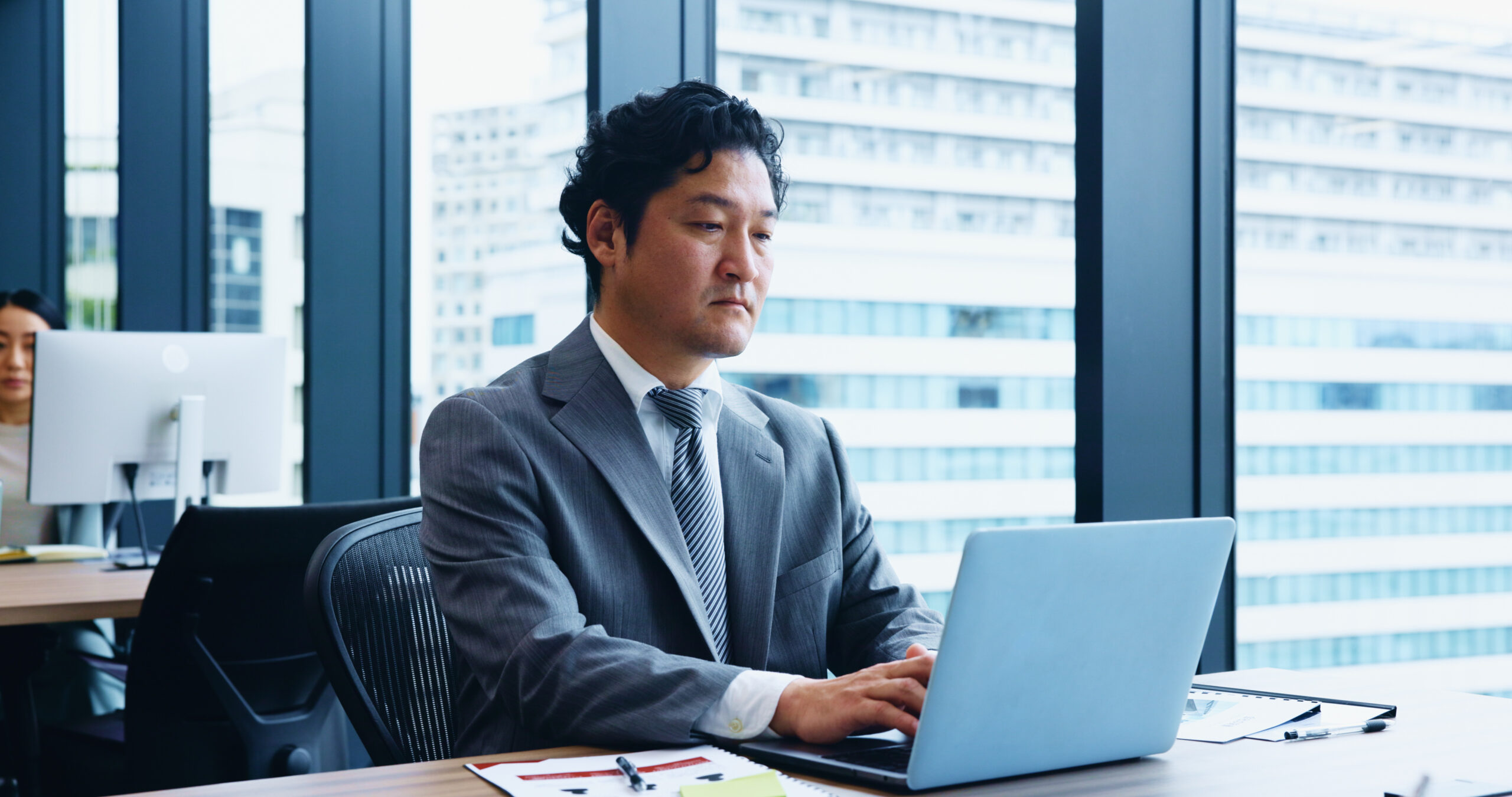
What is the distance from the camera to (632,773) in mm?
958

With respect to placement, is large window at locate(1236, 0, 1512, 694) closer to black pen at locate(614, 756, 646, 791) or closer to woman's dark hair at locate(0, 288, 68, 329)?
black pen at locate(614, 756, 646, 791)

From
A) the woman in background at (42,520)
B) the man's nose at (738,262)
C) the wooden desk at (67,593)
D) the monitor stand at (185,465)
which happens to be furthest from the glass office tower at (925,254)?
the woman in background at (42,520)

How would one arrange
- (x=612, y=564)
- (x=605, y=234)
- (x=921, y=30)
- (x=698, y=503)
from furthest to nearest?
(x=921, y=30) < (x=605, y=234) < (x=698, y=503) < (x=612, y=564)

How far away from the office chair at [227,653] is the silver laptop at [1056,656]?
4.16 feet

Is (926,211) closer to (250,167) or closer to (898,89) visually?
(898,89)

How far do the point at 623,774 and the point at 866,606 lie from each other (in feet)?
2.06

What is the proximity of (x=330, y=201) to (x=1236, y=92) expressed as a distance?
2.72m

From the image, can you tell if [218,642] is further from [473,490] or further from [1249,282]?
[1249,282]

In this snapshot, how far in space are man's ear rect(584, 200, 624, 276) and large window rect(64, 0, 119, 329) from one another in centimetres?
422

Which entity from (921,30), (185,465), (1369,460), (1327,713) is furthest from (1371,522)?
(185,465)

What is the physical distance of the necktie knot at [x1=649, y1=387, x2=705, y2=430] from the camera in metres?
1.51

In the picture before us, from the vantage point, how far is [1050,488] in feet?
6.93

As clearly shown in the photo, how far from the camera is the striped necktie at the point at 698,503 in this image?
1437 millimetres

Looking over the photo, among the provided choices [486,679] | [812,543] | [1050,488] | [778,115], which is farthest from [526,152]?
[486,679]
